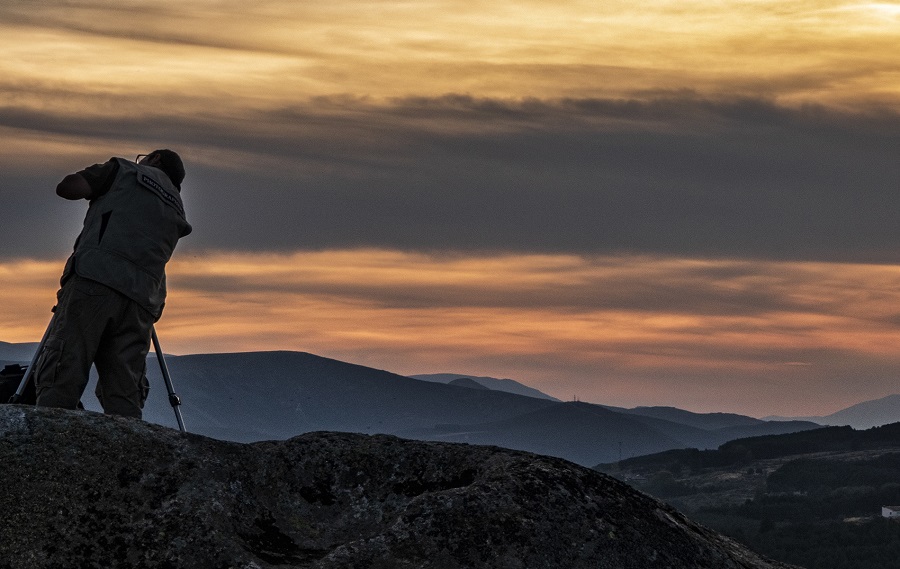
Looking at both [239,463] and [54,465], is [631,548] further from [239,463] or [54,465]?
[54,465]

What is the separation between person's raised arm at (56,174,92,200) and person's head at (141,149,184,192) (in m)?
0.94

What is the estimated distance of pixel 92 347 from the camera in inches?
375

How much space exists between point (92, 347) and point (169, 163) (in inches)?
74.3

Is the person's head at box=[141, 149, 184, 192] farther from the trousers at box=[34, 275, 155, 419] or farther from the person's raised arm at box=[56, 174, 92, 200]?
the trousers at box=[34, 275, 155, 419]

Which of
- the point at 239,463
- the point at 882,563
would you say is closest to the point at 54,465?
the point at 239,463

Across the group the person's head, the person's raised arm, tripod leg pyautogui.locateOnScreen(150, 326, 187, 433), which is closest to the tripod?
tripod leg pyautogui.locateOnScreen(150, 326, 187, 433)

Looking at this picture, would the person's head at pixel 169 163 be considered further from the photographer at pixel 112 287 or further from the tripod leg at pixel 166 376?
the tripod leg at pixel 166 376

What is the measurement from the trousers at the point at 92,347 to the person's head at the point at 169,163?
4.40 ft

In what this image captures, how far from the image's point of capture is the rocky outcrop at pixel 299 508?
22.8 ft

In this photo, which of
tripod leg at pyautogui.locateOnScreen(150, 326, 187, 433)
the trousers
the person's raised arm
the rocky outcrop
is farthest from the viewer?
tripod leg at pyautogui.locateOnScreen(150, 326, 187, 433)

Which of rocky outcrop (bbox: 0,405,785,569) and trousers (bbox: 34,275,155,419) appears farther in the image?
trousers (bbox: 34,275,155,419)

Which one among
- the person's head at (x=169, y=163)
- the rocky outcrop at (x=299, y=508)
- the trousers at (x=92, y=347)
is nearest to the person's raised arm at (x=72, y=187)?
the trousers at (x=92, y=347)

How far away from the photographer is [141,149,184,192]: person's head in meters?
10.4

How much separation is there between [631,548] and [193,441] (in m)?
2.95
